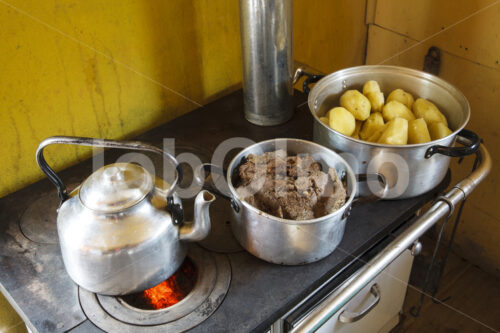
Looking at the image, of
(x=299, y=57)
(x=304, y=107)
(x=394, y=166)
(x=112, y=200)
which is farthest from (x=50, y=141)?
(x=299, y=57)

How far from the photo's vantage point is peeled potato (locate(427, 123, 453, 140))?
3.71ft

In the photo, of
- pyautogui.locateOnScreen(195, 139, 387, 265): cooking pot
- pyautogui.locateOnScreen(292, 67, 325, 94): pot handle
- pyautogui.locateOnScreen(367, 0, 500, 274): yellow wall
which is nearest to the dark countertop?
pyautogui.locateOnScreen(195, 139, 387, 265): cooking pot

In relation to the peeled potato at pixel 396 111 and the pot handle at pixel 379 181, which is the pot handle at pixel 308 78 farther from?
the pot handle at pixel 379 181

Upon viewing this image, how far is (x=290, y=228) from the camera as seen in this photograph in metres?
0.91

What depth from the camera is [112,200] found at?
861mm

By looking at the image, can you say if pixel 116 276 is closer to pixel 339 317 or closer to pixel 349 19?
pixel 339 317

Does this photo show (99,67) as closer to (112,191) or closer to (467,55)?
(112,191)

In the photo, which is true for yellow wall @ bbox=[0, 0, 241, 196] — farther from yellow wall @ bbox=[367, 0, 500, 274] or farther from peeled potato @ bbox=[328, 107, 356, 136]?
yellow wall @ bbox=[367, 0, 500, 274]

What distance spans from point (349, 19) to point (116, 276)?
1.24m

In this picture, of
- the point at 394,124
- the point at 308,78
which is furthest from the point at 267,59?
the point at 394,124

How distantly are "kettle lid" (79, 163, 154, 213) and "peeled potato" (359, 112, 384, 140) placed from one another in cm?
58

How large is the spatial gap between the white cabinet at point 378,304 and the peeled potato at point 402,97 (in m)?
0.38

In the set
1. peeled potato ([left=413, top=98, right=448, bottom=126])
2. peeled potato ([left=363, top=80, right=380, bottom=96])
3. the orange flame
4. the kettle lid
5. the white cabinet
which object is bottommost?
the white cabinet

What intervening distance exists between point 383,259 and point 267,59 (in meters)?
0.59
